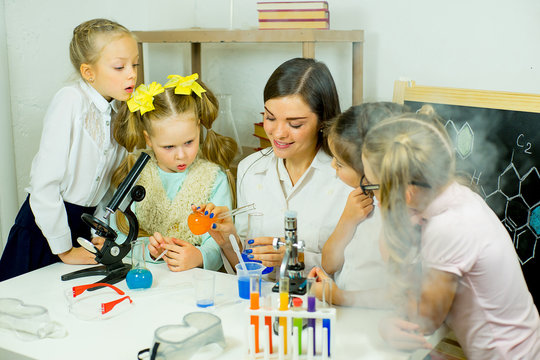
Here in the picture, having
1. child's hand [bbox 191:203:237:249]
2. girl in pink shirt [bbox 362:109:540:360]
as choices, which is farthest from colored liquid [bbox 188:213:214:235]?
girl in pink shirt [bbox 362:109:540:360]

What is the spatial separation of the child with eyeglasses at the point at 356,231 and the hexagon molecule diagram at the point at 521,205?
0.39 m

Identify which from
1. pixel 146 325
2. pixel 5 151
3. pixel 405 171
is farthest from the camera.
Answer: pixel 5 151

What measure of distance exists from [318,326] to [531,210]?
2.56ft

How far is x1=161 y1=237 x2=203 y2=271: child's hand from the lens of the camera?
5.19 feet

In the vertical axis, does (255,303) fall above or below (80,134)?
below

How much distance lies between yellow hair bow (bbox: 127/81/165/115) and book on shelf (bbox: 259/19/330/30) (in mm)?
415

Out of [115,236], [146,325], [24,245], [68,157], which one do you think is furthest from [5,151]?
[146,325]

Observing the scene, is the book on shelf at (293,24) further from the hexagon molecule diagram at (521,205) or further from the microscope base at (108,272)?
the microscope base at (108,272)

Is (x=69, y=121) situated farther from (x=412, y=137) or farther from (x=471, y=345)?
(x=471, y=345)

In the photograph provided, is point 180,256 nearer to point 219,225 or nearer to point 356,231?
point 219,225

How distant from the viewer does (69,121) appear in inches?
67.7

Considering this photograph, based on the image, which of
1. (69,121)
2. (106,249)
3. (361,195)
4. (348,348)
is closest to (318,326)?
(348,348)

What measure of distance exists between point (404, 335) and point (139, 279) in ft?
2.30

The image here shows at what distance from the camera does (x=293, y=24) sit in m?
1.84
